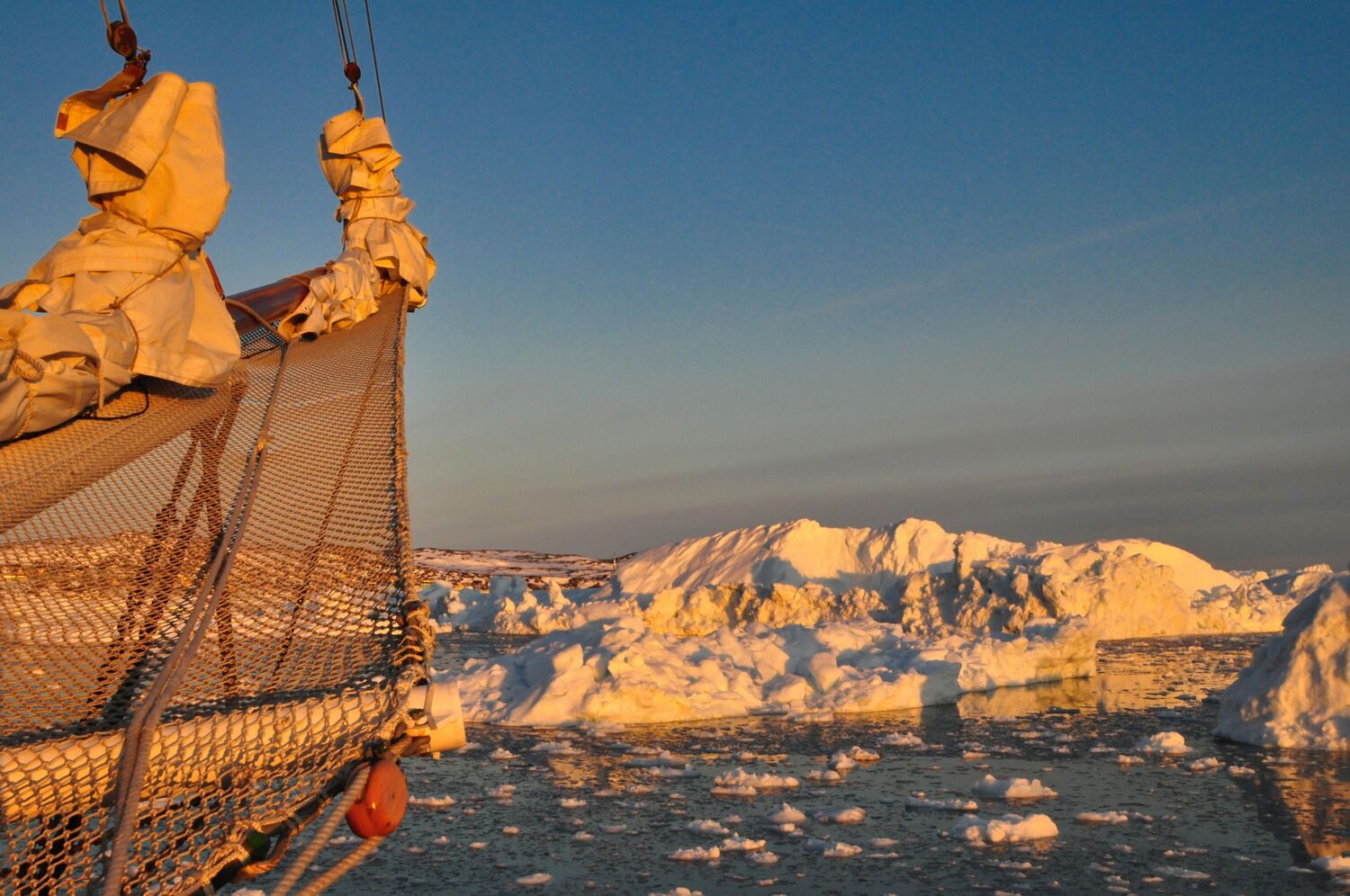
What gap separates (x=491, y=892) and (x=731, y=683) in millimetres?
6316

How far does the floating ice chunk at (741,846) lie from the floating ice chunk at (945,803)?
4.31 feet

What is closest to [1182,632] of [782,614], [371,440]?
[782,614]

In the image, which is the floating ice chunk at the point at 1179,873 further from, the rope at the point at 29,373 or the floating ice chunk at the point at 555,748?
the rope at the point at 29,373

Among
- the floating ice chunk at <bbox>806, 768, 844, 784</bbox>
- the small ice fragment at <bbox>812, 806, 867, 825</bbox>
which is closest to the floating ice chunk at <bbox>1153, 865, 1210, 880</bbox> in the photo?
the small ice fragment at <bbox>812, 806, 867, 825</bbox>

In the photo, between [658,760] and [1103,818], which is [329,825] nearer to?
[1103,818]

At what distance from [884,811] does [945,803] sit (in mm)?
412

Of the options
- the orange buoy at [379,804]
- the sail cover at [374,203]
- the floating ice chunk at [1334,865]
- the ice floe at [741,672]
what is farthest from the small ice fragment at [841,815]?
the orange buoy at [379,804]

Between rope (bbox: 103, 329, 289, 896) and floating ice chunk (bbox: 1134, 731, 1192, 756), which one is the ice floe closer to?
floating ice chunk (bbox: 1134, 731, 1192, 756)

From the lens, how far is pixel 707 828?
5926 millimetres

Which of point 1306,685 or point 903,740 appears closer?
point 1306,685

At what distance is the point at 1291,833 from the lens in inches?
225

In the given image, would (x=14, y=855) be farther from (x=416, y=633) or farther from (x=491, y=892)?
(x=491, y=892)

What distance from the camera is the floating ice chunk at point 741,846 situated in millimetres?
5539

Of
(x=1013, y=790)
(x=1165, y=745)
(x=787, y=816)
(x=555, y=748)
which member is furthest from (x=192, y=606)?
(x=1165, y=745)
